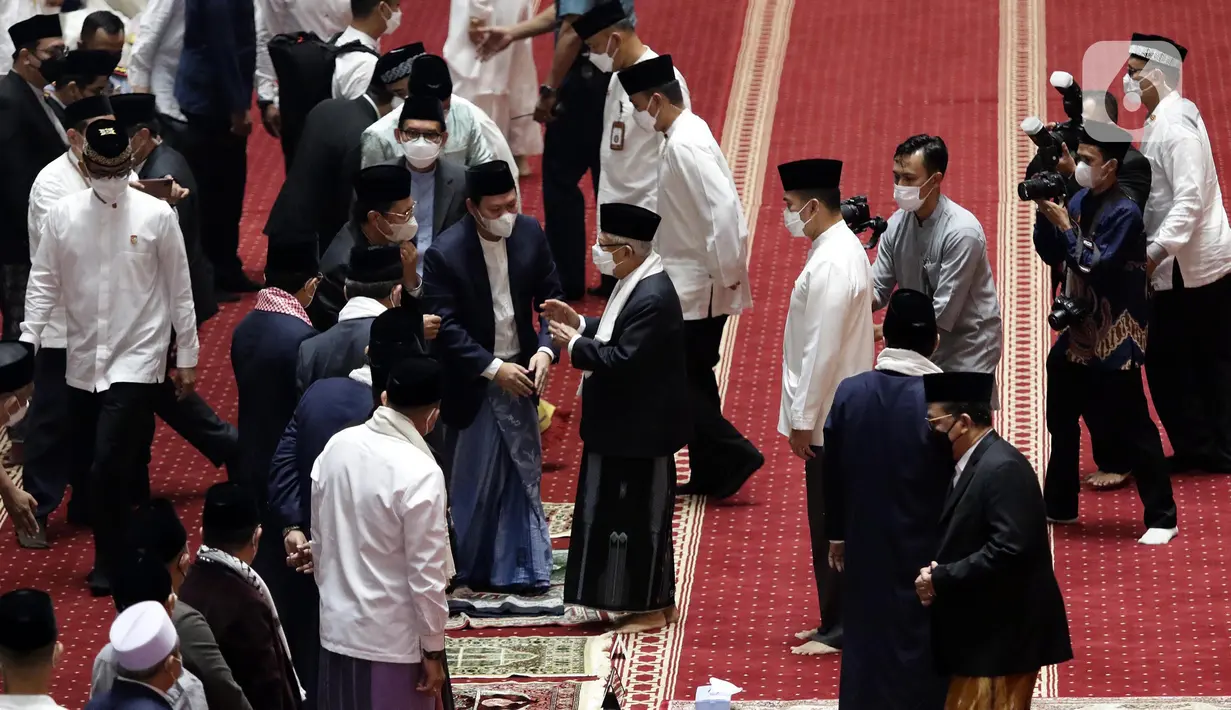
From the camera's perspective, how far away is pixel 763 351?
906cm

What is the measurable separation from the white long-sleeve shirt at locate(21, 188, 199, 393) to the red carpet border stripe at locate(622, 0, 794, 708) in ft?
6.05

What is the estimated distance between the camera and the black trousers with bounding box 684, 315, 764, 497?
7637mm

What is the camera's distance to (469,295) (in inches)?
268

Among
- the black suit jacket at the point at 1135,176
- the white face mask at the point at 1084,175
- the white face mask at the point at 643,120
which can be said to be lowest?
the white face mask at the point at 1084,175

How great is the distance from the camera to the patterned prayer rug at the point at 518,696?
6285 millimetres

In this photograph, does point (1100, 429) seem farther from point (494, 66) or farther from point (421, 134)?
point (494, 66)

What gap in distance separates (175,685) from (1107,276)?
4010mm

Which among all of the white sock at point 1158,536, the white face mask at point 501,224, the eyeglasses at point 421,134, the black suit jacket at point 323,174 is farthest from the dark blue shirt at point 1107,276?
the black suit jacket at point 323,174

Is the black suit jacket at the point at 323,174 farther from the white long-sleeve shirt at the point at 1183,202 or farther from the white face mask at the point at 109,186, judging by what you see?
the white long-sleeve shirt at the point at 1183,202

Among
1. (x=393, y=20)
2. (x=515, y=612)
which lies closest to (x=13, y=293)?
(x=393, y=20)

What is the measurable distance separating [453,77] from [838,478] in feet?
15.4

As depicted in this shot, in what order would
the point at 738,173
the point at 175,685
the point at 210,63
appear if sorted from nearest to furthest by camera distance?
the point at 175,685, the point at 210,63, the point at 738,173

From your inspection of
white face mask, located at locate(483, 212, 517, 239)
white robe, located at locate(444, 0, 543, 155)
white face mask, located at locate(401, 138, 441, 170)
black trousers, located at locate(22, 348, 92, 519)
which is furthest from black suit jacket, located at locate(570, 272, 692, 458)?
white robe, located at locate(444, 0, 543, 155)

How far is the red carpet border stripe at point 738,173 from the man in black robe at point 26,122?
8.75 ft
